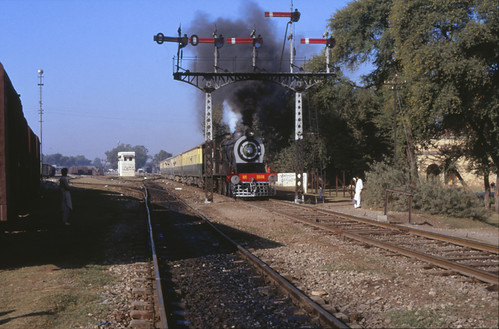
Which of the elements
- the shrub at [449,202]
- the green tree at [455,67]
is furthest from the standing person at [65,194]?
the green tree at [455,67]

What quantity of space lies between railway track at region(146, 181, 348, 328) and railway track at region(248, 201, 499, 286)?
10.1ft

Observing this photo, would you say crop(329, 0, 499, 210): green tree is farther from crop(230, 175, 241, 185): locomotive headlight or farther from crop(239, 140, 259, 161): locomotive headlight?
crop(230, 175, 241, 185): locomotive headlight

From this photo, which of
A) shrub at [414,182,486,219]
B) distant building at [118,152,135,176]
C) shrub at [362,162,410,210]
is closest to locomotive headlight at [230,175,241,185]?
shrub at [362,162,410,210]

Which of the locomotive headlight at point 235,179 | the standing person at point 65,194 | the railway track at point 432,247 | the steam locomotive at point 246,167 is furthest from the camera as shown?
the steam locomotive at point 246,167

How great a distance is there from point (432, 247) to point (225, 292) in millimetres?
5641

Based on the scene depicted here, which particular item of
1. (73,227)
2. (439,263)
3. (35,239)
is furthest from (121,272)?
(73,227)

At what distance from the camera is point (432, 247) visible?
1043 cm

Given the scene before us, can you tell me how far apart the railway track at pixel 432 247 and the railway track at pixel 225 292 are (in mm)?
3090

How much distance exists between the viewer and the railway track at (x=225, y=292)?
566cm

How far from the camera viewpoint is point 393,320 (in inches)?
220

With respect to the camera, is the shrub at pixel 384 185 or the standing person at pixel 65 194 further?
the shrub at pixel 384 185

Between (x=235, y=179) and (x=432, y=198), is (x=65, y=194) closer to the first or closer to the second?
(x=235, y=179)

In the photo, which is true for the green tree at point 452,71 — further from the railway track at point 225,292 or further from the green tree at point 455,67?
the railway track at point 225,292

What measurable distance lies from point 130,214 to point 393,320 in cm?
1539
